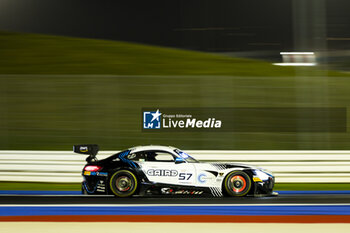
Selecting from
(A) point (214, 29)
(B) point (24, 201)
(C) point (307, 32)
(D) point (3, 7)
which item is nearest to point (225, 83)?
(C) point (307, 32)

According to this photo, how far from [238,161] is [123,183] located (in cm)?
397

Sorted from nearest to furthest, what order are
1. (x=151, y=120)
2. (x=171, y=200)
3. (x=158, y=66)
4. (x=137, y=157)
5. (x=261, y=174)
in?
(x=171, y=200)
(x=261, y=174)
(x=137, y=157)
(x=151, y=120)
(x=158, y=66)

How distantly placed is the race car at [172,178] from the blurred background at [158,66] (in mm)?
3944

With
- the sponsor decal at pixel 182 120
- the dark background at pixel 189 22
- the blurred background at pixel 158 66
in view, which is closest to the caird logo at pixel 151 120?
the sponsor decal at pixel 182 120

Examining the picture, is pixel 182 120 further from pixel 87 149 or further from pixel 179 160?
pixel 87 149

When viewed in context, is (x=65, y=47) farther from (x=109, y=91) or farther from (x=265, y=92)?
(x=265, y=92)

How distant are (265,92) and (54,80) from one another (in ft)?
20.6

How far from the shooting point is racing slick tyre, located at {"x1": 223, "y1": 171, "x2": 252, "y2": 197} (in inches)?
410

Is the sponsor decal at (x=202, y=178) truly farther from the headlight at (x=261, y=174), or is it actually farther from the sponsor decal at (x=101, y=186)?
the sponsor decal at (x=101, y=186)

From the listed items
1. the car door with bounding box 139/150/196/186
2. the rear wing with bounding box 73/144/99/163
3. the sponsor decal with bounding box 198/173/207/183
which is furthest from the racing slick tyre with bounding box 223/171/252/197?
the rear wing with bounding box 73/144/99/163

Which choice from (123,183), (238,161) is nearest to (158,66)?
(238,161)

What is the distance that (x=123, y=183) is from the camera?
A: 1056cm

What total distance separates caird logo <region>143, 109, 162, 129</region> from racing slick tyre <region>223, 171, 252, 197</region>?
4616mm

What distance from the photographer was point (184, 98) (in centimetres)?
1487
